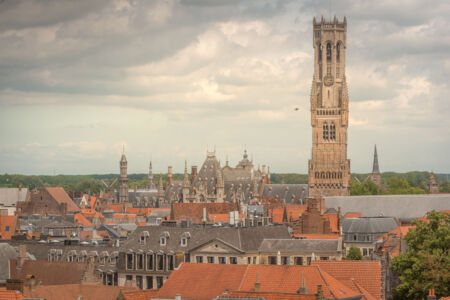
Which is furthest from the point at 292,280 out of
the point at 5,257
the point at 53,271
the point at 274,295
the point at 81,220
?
the point at 81,220

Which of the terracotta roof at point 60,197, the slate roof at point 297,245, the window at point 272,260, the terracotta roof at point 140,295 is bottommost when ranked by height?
the terracotta roof at point 140,295

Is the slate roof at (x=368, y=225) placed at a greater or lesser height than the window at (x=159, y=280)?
greater

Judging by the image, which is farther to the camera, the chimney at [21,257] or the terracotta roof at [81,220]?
the terracotta roof at [81,220]

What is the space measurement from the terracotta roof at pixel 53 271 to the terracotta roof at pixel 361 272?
2411 centimetres

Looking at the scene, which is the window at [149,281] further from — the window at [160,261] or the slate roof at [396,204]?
the slate roof at [396,204]

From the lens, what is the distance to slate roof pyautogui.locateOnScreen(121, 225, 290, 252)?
107 metres

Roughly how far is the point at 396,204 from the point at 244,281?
4262 inches

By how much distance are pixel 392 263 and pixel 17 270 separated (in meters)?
36.0

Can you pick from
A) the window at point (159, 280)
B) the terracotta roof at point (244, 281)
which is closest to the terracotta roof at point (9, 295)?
the terracotta roof at point (244, 281)

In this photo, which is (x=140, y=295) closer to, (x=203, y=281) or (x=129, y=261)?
(x=203, y=281)

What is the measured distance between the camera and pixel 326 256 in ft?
350

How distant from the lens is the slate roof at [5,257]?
94562 mm

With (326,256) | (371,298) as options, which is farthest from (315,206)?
(371,298)

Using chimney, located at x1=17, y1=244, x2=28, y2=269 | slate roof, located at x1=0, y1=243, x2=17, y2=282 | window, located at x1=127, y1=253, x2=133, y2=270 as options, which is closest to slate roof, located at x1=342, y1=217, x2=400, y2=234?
window, located at x1=127, y1=253, x2=133, y2=270
